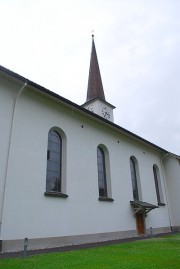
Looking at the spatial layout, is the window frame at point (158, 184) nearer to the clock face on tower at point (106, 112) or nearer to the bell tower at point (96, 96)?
the clock face on tower at point (106, 112)

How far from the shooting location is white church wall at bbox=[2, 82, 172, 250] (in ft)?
29.3

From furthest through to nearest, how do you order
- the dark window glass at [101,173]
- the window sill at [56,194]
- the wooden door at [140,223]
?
the wooden door at [140,223], the dark window glass at [101,173], the window sill at [56,194]

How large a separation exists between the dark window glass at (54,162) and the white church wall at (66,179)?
1.42 feet

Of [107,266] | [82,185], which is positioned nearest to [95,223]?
[82,185]

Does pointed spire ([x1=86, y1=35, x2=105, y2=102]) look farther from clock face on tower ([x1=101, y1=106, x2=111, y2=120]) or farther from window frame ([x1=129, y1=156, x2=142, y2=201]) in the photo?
window frame ([x1=129, y1=156, x2=142, y2=201])

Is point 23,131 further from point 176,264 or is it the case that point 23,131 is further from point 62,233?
point 176,264

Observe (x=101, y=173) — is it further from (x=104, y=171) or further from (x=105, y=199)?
(x=105, y=199)

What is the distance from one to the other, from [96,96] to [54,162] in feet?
45.3

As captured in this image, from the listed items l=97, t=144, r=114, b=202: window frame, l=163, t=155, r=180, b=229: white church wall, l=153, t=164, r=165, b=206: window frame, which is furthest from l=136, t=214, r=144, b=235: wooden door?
l=163, t=155, r=180, b=229: white church wall

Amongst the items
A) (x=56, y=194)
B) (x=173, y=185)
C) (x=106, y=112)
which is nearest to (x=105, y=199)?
(x=56, y=194)

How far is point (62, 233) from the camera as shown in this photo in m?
9.98

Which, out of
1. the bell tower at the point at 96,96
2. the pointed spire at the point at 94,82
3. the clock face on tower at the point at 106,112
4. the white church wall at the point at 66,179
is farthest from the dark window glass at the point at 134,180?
the pointed spire at the point at 94,82

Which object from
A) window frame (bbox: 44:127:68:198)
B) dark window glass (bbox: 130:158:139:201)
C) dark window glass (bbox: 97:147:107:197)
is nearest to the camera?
window frame (bbox: 44:127:68:198)

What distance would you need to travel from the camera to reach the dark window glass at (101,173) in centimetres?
1339
